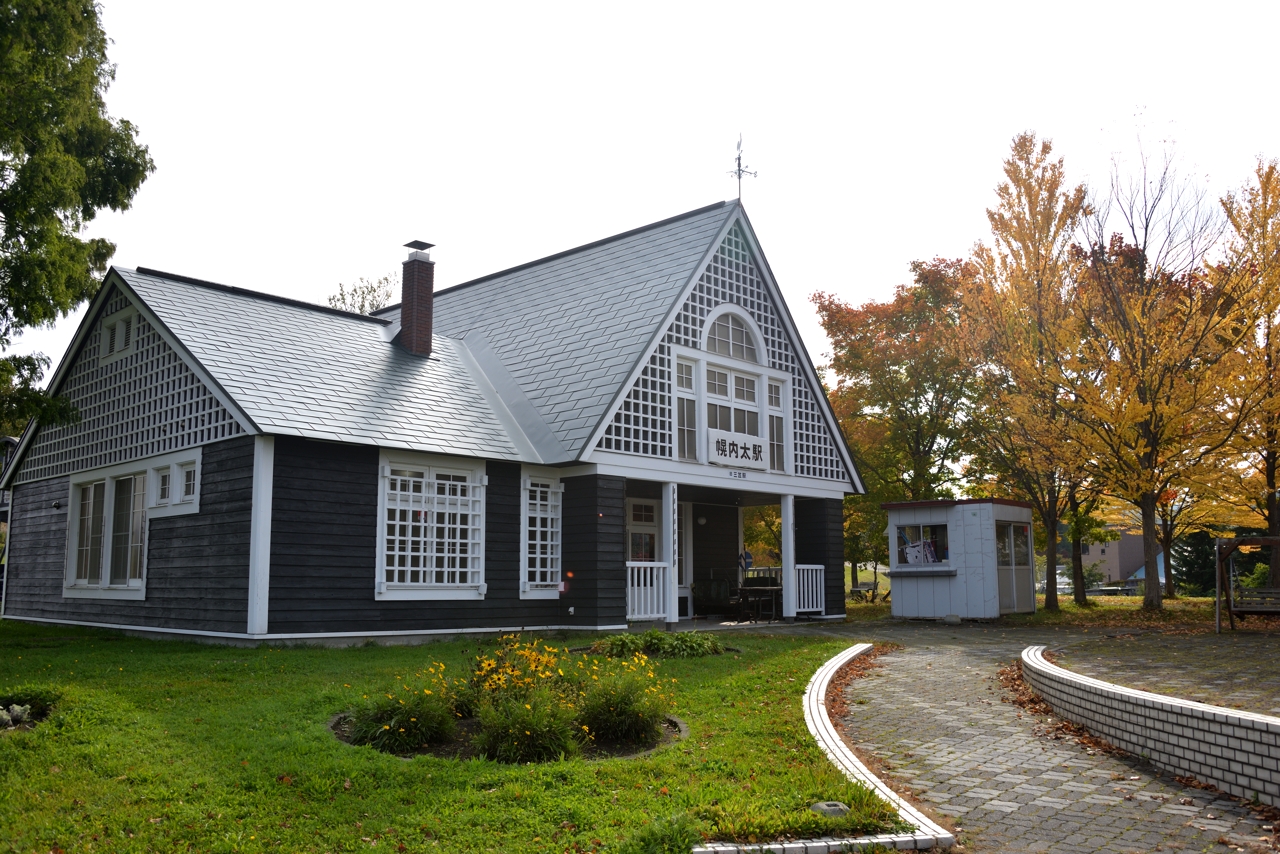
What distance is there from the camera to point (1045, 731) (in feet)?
29.4

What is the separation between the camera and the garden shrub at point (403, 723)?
7.76m

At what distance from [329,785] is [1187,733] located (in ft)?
20.2

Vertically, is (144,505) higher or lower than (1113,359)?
lower

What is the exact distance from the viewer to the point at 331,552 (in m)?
14.9

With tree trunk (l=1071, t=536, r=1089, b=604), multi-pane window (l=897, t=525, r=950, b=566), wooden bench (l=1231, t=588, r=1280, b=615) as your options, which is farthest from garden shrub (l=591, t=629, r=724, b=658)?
tree trunk (l=1071, t=536, r=1089, b=604)

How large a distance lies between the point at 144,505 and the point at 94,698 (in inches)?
344

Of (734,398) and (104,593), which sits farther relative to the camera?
(734,398)

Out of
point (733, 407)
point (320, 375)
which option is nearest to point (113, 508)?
point (320, 375)

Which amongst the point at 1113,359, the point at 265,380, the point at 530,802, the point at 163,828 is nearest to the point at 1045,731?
the point at 530,802

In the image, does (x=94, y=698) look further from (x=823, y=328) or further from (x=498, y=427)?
(x=823, y=328)

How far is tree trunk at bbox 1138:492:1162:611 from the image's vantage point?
2077 centimetres

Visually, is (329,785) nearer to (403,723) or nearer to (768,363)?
(403,723)

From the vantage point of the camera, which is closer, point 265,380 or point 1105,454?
point 265,380

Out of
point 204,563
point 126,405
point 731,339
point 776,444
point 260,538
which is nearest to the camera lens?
point 260,538
